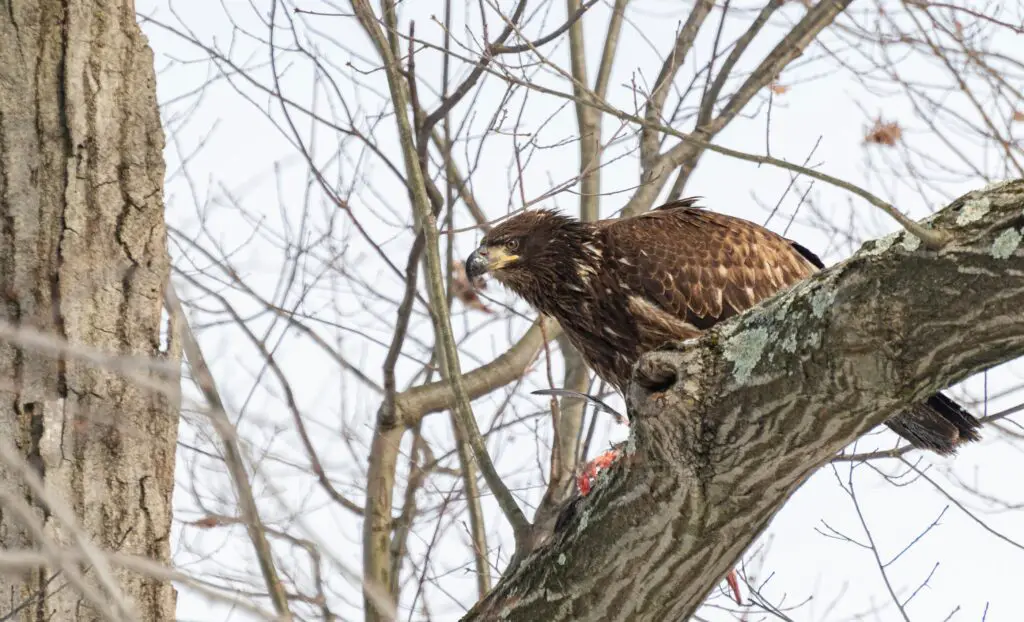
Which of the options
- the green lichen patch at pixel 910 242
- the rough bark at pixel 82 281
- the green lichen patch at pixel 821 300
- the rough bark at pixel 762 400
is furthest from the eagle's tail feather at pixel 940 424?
the rough bark at pixel 82 281

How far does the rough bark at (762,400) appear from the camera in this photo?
2461 millimetres

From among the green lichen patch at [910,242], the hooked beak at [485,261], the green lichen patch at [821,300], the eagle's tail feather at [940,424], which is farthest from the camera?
the hooked beak at [485,261]

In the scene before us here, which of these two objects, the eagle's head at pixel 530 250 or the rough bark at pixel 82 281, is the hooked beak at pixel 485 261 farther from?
the rough bark at pixel 82 281

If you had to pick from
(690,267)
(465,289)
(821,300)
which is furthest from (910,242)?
(465,289)

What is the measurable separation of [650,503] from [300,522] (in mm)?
1259

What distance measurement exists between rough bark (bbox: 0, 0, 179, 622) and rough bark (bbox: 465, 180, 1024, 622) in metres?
1.21

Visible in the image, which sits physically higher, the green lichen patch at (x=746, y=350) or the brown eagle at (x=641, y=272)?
the brown eagle at (x=641, y=272)

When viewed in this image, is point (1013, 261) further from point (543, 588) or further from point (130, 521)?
point (130, 521)

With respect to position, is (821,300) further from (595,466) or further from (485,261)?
(485,261)

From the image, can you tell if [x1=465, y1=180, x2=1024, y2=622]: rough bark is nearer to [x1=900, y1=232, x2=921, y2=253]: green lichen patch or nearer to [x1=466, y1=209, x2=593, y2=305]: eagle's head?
[x1=900, y1=232, x2=921, y2=253]: green lichen patch

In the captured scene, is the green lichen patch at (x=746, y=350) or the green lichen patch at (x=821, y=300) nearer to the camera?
the green lichen patch at (x=821, y=300)

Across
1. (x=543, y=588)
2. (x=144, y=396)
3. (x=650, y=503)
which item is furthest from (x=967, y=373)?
(x=144, y=396)

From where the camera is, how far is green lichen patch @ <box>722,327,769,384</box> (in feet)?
9.24

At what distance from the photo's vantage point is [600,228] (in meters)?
5.86
